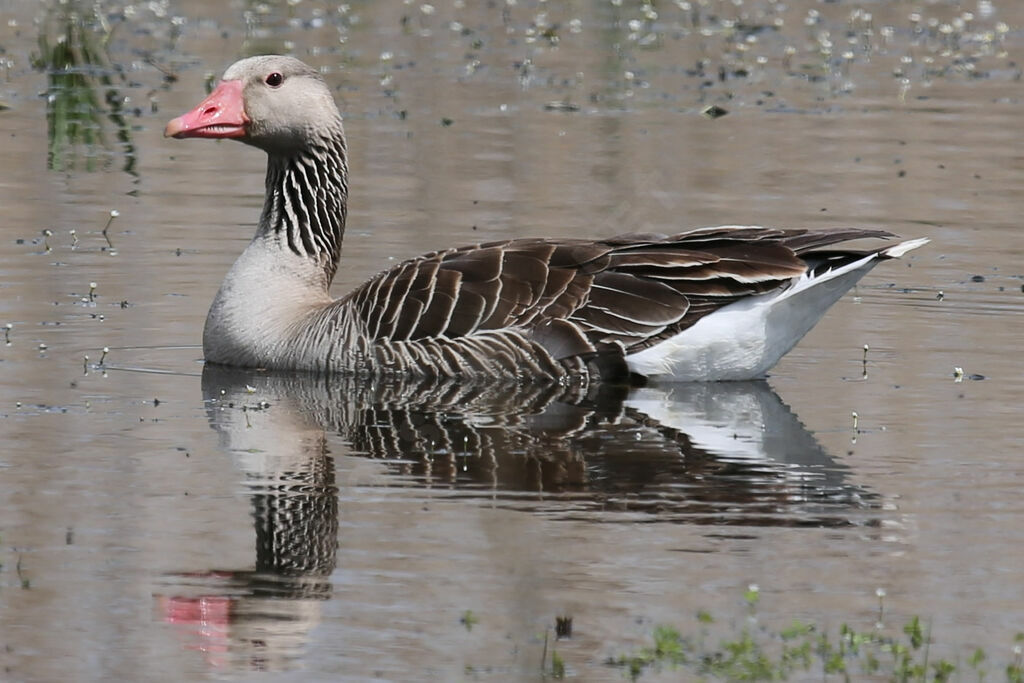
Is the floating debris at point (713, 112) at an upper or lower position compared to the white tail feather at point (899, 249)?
upper

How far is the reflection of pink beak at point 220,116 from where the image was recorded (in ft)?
41.9

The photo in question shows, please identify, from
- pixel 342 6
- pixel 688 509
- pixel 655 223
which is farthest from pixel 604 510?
pixel 342 6

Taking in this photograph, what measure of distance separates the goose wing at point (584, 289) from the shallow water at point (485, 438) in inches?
19.1

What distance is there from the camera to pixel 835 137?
72.9 feet

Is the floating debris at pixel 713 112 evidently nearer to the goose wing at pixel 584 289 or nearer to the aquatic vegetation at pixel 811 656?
the goose wing at pixel 584 289

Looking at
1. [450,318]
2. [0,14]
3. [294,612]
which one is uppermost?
[0,14]

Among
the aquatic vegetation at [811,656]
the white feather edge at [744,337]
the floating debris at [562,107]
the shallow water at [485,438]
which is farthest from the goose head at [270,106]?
the floating debris at [562,107]

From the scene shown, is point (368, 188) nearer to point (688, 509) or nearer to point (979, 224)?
point (979, 224)

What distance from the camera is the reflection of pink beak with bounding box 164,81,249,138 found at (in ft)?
41.9

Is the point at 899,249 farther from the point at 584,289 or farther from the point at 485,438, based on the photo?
the point at 485,438

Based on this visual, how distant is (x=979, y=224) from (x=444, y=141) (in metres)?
6.46

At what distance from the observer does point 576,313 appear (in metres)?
12.1

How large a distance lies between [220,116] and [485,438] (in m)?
3.64

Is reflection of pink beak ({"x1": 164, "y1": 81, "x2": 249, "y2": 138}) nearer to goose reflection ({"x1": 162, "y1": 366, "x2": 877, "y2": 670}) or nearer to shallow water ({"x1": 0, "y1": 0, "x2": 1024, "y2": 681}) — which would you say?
shallow water ({"x1": 0, "y1": 0, "x2": 1024, "y2": 681})
